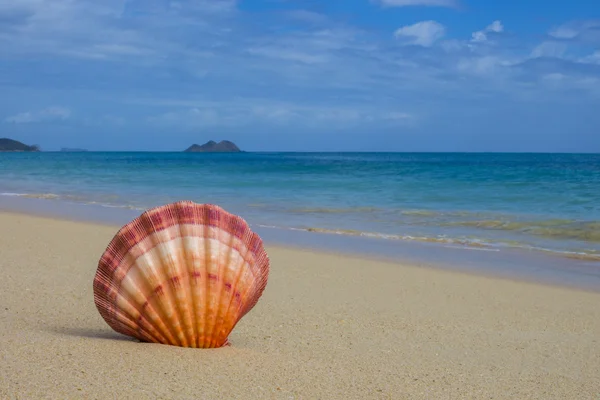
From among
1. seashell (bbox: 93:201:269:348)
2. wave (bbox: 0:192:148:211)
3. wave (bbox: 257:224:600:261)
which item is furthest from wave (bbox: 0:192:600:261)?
seashell (bbox: 93:201:269:348)

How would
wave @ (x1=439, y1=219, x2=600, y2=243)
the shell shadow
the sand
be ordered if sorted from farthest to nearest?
wave @ (x1=439, y1=219, x2=600, y2=243) < the shell shadow < the sand

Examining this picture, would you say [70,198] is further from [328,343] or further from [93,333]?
[328,343]

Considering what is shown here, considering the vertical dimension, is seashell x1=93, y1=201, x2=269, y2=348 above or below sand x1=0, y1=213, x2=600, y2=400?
above

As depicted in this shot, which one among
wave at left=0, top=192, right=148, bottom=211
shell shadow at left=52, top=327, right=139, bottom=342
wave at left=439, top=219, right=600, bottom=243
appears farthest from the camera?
wave at left=0, top=192, right=148, bottom=211

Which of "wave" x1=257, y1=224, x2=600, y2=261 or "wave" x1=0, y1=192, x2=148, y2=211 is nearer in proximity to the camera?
"wave" x1=257, y1=224, x2=600, y2=261

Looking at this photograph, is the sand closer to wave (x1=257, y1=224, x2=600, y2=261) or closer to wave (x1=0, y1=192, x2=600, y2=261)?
wave (x1=257, y1=224, x2=600, y2=261)

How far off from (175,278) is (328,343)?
3.95ft

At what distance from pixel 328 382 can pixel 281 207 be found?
13.9 meters

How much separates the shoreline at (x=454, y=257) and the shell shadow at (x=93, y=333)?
16.5 feet

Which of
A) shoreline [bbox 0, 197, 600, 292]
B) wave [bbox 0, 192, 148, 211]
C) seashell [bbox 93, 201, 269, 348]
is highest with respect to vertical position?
seashell [bbox 93, 201, 269, 348]

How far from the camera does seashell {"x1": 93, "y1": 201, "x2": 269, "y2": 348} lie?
138 inches

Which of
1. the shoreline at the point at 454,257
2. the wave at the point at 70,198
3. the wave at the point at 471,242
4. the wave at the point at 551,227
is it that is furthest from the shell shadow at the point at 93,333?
the wave at the point at 70,198

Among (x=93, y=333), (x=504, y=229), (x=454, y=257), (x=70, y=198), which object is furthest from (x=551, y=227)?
(x=70, y=198)

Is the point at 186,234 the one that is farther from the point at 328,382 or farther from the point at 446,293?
the point at 446,293
